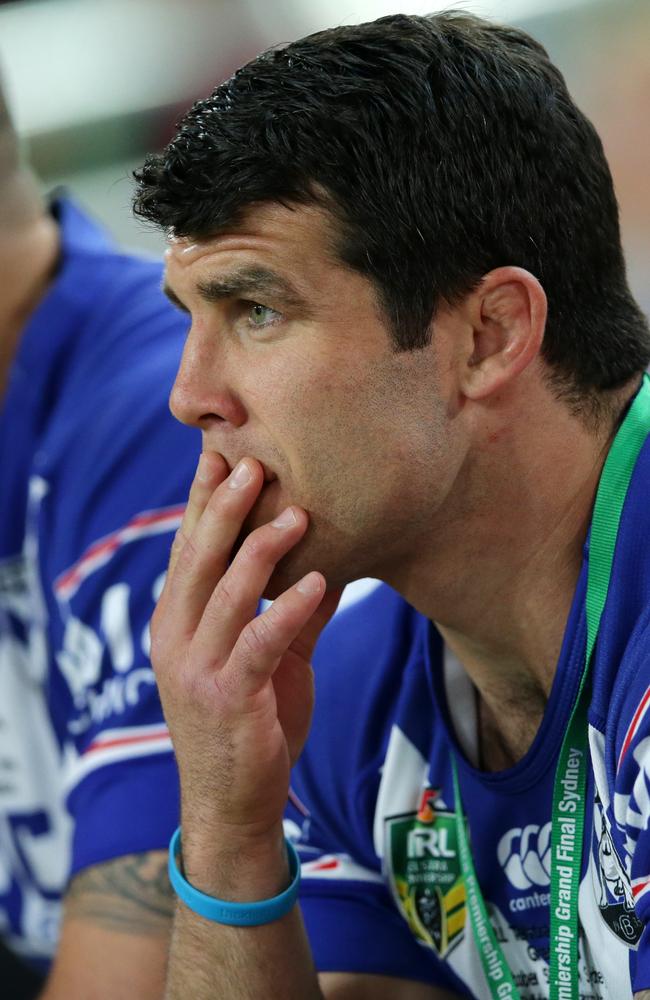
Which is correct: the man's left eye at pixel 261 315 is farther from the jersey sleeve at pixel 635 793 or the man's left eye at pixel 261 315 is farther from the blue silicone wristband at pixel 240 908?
the blue silicone wristband at pixel 240 908

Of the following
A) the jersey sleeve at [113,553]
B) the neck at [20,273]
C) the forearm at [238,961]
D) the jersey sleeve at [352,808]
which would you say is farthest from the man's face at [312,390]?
the neck at [20,273]

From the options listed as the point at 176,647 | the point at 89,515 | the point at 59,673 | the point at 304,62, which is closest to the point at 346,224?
the point at 304,62

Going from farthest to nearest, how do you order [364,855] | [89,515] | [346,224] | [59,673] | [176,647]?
[59,673] → [89,515] → [364,855] → [176,647] → [346,224]

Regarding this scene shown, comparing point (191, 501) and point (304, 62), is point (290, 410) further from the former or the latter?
point (304, 62)

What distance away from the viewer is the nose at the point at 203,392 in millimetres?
1312

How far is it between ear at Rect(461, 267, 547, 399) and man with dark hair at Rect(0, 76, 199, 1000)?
0.63 meters

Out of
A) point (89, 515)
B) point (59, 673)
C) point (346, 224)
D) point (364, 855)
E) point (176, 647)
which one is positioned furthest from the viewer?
point (59, 673)

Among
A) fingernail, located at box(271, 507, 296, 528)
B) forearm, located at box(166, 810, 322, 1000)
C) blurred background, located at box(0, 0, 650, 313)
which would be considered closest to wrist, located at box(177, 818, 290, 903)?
forearm, located at box(166, 810, 322, 1000)

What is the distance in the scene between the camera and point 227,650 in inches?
54.1

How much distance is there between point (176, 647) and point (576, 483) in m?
0.45

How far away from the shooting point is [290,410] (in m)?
1.28

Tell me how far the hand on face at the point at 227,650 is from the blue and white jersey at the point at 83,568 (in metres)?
0.29

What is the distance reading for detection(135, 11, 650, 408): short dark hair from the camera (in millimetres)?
1246

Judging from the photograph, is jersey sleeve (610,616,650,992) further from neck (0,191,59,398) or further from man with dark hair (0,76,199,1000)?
neck (0,191,59,398)
